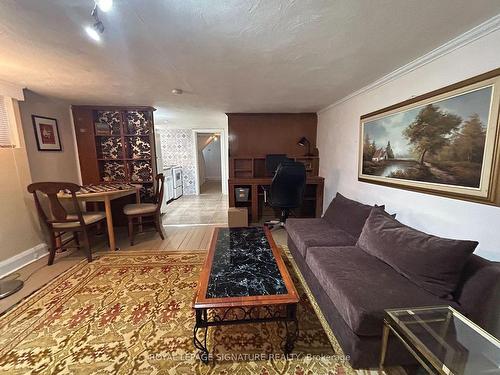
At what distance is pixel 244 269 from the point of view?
1.58 meters

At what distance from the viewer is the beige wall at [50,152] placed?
260 centimetres

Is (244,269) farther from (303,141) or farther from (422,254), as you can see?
(303,141)

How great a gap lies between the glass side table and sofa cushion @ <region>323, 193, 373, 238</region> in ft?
3.23

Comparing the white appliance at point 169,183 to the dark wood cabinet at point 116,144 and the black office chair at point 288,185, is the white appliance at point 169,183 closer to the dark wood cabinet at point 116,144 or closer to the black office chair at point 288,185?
the dark wood cabinet at point 116,144

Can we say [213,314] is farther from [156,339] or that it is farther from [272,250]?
[272,250]

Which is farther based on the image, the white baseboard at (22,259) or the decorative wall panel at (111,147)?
the decorative wall panel at (111,147)

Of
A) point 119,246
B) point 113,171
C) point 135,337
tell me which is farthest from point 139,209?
point 135,337

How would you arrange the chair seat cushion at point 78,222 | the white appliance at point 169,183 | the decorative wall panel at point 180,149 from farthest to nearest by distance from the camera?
the decorative wall panel at point 180,149 → the white appliance at point 169,183 → the chair seat cushion at point 78,222

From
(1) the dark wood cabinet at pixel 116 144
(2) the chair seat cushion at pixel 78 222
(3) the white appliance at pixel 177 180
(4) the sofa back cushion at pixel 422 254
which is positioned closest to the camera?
(4) the sofa back cushion at pixel 422 254

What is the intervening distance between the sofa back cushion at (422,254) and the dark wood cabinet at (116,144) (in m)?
3.54

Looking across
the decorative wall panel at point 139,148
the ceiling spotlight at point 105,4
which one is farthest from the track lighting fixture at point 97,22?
the decorative wall panel at point 139,148

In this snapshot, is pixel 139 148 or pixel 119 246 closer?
pixel 119 246

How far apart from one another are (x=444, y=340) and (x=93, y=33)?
271 cm

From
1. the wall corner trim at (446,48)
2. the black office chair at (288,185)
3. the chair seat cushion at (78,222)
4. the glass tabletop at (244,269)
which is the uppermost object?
the wall corner trim at (446,48)
